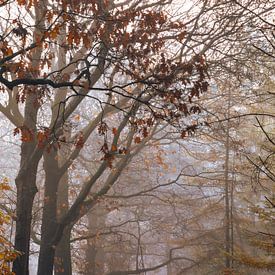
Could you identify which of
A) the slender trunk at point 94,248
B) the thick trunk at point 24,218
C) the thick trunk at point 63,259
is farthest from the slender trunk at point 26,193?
the slender trunk at point 94,248

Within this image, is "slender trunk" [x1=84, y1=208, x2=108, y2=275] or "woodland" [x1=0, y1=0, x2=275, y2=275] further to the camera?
"slender trunk" [x1=84, y1=208, x2=108, y2=275]

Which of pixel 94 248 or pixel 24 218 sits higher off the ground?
pixel 24 218

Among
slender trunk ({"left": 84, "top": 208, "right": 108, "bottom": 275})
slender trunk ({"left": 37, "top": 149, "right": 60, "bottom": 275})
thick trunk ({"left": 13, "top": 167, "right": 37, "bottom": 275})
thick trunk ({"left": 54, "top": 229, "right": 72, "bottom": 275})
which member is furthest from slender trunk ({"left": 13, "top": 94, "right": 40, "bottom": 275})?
slender trunk ({"left": 84, "top": 208, "right": 108, "bottom": 275})

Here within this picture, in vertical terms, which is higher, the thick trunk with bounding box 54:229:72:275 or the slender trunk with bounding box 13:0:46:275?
the slender trunk with bounding box 13:0:46:275

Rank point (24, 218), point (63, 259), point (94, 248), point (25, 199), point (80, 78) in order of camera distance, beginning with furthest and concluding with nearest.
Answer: point (94, 248), point (63, 259), point (25, 199), point (24, 218), point (80, 78)

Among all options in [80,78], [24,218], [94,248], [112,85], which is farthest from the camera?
[94,248]

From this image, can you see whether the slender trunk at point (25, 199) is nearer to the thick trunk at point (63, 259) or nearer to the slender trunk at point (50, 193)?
the slender trunk at point (50, 193)

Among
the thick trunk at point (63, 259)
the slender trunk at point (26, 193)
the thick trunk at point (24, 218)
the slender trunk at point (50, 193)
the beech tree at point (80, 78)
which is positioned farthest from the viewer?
the thick trunk at point (63, 259)

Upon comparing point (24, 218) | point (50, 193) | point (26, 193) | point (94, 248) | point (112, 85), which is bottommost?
point (94, 248)

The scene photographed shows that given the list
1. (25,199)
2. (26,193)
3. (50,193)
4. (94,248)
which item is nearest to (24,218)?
(25,199)

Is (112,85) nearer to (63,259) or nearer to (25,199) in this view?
(25,199)

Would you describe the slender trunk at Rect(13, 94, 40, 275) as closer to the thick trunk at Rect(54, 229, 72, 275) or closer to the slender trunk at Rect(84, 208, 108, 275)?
the thick trunk at Rect(54, 229, 72, 275)

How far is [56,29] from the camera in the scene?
16.1 feet

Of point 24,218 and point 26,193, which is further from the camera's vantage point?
point 26,193
